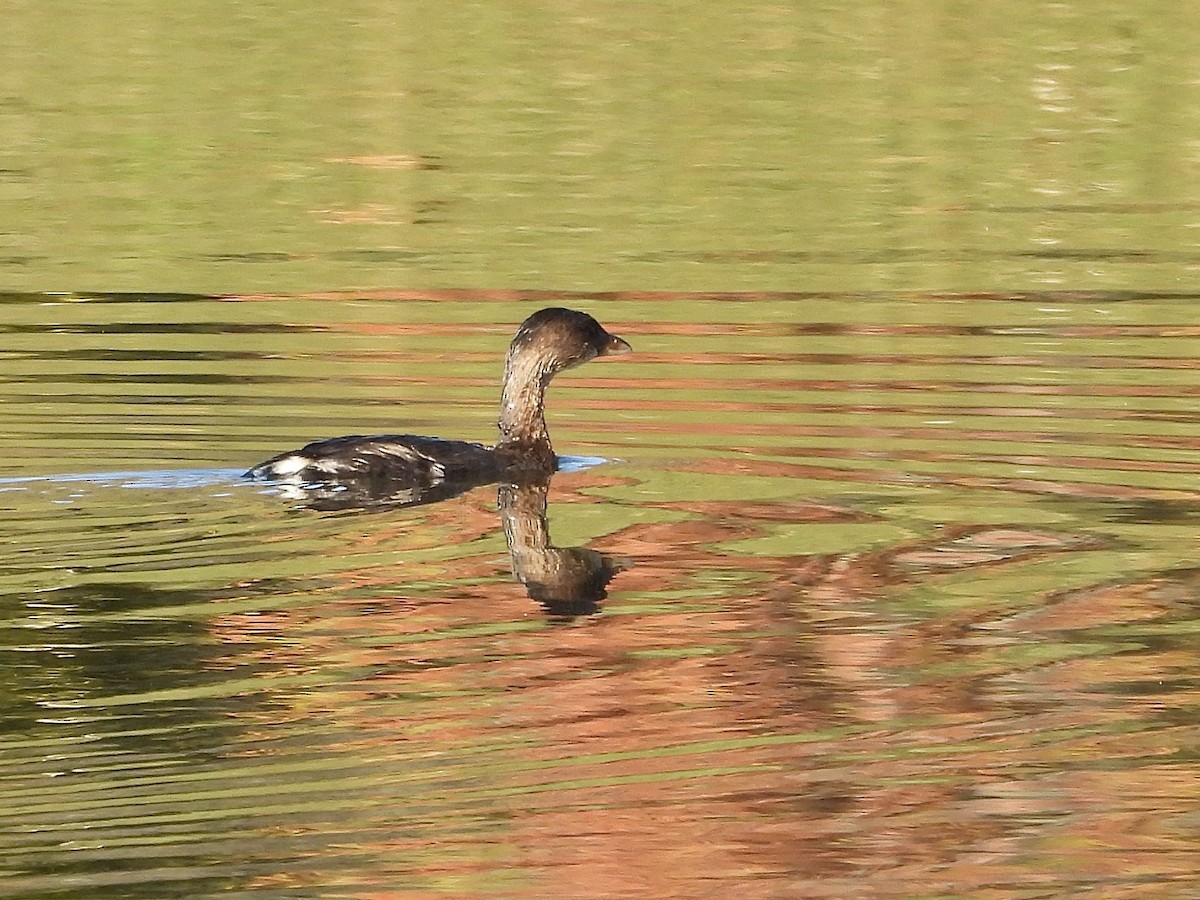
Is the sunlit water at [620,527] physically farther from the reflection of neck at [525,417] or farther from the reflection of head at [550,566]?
the reflection of neck at [525,417]

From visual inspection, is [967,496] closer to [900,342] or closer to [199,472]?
[199,472]

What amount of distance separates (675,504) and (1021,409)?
2606 millimetres

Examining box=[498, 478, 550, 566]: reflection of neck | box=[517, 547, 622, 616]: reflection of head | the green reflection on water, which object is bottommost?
the green reflection on water

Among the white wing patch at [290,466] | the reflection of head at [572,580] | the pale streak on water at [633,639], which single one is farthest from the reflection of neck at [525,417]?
the reflection of head at [572,580]

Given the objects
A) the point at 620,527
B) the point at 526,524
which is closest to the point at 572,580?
the point at 620,527

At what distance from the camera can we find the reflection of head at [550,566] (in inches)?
353

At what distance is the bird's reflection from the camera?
9.07 m

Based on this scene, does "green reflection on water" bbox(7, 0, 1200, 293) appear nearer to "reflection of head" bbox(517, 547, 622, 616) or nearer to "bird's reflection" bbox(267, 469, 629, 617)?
"bird's reflection" bbox(267, 469, 629, 617)

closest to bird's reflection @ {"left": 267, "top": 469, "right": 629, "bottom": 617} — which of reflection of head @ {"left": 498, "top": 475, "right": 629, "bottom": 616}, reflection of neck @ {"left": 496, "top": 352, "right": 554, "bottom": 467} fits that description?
reflection of head @ {"left": 498, "top": 475, "right": 629, "bottom": 616}

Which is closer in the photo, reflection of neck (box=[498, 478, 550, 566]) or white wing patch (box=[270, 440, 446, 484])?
reflection of neck (box=[498, 478, 550, 566])

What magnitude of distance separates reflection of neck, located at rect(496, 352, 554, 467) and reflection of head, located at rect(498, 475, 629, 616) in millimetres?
800

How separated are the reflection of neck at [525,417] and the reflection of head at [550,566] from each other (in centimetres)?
80

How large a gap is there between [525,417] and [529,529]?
1.58 meters

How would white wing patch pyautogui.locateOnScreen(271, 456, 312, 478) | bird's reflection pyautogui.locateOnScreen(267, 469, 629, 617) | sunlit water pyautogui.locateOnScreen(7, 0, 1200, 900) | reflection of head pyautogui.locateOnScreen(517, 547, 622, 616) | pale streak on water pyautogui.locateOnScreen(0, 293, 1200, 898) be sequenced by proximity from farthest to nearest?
white wing patch pyautogui.locateOnScreen(271, 456, 312, 478)
bird's reflection pyautogui.locateOnScreen(267, 469, 629, 617)
reflection of head pyautogui.locateOnScreen(517, 547, 622, 616)
sunlit water pyautogui.locateOnScreen(7, 0, 1200, 900)
pale streak on water pyautogui.locateOnScreen(0, 293, 1200, 898)
